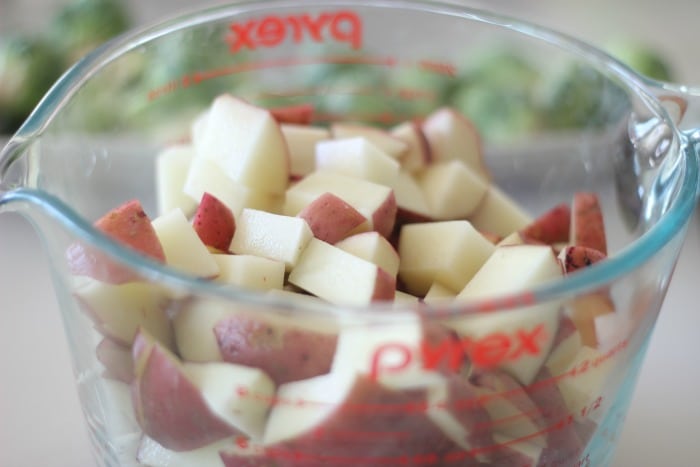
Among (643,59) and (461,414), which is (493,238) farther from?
(643,59)

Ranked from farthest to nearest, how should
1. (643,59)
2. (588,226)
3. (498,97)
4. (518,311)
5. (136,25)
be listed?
(136,25)
(643,59)
(498,97)
(588,226)
(518,311)

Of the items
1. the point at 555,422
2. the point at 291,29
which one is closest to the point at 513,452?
the point at 555,422

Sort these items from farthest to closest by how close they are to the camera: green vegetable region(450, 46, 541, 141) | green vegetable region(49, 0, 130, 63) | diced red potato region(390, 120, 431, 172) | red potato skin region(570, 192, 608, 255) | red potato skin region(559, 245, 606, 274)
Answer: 1. green vegetable region(49, 0, 130, 63)
2. green vegetable region(450, 46, 541, 141)
3. diced red potato region(390, 120, 431, 172)
4. red potato skin region(570, 192, 608, 255)
5. red potato skin region(559, 245, 606, 274)

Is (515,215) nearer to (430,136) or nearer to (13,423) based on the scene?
(430,136)

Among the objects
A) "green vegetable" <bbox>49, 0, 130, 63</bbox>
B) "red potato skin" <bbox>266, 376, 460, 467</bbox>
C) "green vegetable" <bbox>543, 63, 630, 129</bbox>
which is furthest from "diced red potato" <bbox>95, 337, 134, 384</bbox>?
"green vegetable" <bbox>49, 0, 130, 63</bbox>

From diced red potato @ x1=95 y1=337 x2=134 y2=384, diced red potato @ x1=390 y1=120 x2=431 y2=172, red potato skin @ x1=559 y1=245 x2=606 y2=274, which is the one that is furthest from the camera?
diced red potato @ x1=390 y1=120 x2=431 y2=172

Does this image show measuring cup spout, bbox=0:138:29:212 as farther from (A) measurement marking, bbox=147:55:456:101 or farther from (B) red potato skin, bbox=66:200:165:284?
(A) measurement marking, bbox=147:55:456:101

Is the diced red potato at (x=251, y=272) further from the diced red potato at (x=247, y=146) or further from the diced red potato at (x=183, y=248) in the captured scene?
the diced red potato at (x=247, y=146)
